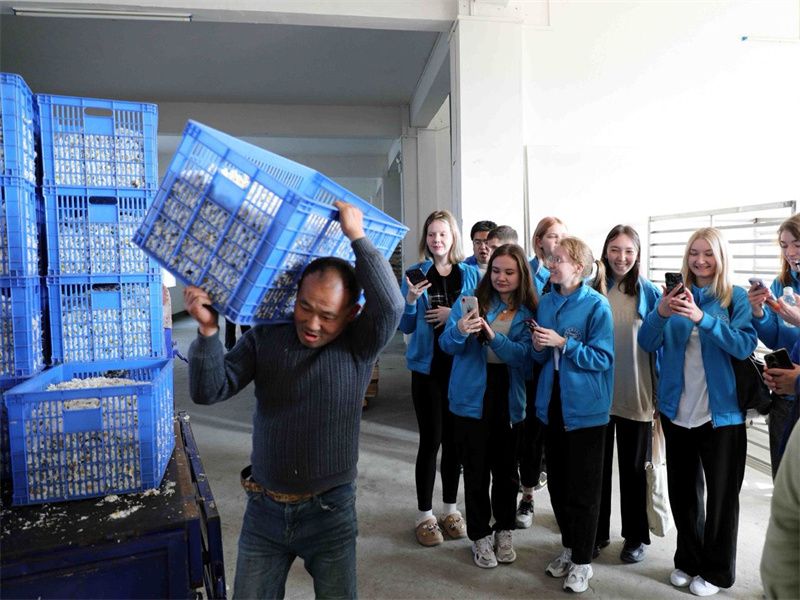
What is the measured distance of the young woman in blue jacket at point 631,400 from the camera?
9.12ft

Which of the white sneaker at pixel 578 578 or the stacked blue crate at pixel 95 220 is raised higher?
the stacked blue crate at pixel 95 220

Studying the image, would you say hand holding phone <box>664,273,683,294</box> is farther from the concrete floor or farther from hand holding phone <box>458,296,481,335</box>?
the concrete floor

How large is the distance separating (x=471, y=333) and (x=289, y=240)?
149cm

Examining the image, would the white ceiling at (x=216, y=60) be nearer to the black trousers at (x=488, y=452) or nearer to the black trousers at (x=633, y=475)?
the black trousers at (x=488, y=452)

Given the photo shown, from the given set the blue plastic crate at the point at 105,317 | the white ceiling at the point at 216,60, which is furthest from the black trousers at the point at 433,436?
the white ceiling at the point at 216,60

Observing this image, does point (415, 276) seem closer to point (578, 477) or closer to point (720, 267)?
point (578, 477)

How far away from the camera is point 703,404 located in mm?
2475

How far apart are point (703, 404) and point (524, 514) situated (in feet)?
4.16

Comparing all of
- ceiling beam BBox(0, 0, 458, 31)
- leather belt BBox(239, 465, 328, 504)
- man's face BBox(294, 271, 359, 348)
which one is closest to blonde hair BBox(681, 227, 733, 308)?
man's face BBox(294, 271, 359, 348)

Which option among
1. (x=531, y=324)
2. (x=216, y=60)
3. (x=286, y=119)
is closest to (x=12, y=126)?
(x=531, y=324)

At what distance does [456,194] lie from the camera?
185 inches

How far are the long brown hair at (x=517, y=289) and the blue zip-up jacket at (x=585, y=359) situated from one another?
231 mm

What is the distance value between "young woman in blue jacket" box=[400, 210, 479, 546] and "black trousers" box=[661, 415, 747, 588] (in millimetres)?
1099

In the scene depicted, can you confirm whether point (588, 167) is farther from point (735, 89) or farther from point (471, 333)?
point (471, 333)
